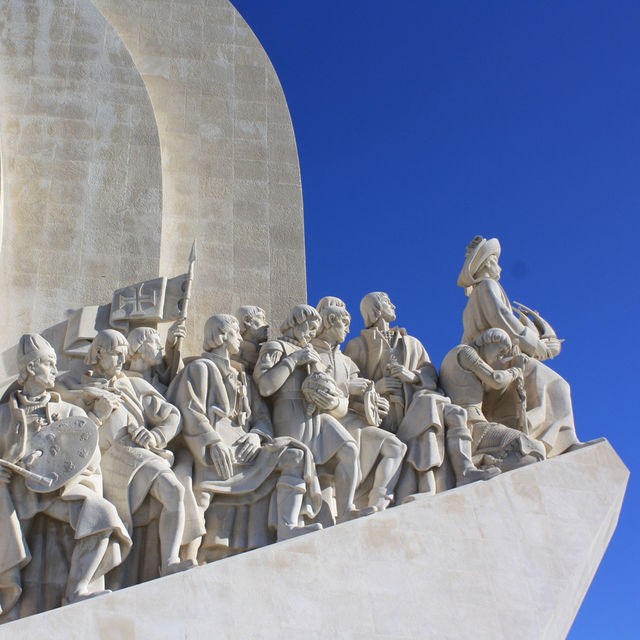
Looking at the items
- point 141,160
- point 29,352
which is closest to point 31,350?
point 29,352

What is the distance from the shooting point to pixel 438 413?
780 centimetres

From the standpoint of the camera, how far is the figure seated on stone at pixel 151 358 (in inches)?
305

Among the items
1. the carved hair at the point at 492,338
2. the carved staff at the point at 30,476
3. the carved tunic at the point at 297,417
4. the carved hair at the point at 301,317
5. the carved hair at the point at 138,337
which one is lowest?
the carved staff at the point at 30,476

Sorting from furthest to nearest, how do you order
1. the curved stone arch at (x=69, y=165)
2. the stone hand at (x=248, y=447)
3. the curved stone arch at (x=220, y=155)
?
1. the curved stone arch at (x=220, y=155)
2. the curved stone arch at (x=69, y=165)
3. the stone hand at (x=248, y=447)

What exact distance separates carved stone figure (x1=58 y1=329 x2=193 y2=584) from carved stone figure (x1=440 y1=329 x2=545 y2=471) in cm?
206

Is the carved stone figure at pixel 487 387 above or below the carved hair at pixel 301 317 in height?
below

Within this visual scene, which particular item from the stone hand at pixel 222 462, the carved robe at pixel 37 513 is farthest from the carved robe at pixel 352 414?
the carved robe at pixel 37 513

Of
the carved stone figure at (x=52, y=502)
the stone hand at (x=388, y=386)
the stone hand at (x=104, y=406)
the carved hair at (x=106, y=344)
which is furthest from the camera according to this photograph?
the stone hand at (x=388, y=386)

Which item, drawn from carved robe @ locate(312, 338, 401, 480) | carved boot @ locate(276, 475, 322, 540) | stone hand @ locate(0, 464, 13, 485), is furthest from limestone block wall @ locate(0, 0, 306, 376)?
carved boot @ locate(276, 475, 322, 540)

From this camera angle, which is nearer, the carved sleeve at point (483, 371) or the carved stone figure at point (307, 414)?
the carved stone figure at point (307, 414)

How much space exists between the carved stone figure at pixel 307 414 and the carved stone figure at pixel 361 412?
0.49ft

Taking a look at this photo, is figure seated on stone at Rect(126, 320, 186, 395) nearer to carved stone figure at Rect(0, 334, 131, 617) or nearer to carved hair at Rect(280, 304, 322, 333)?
carved hair at Rect(280, 304, 322, 333)

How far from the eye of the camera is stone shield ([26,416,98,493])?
21.7 ft

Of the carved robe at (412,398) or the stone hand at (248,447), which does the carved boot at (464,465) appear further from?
the stone hand at (248,447)
